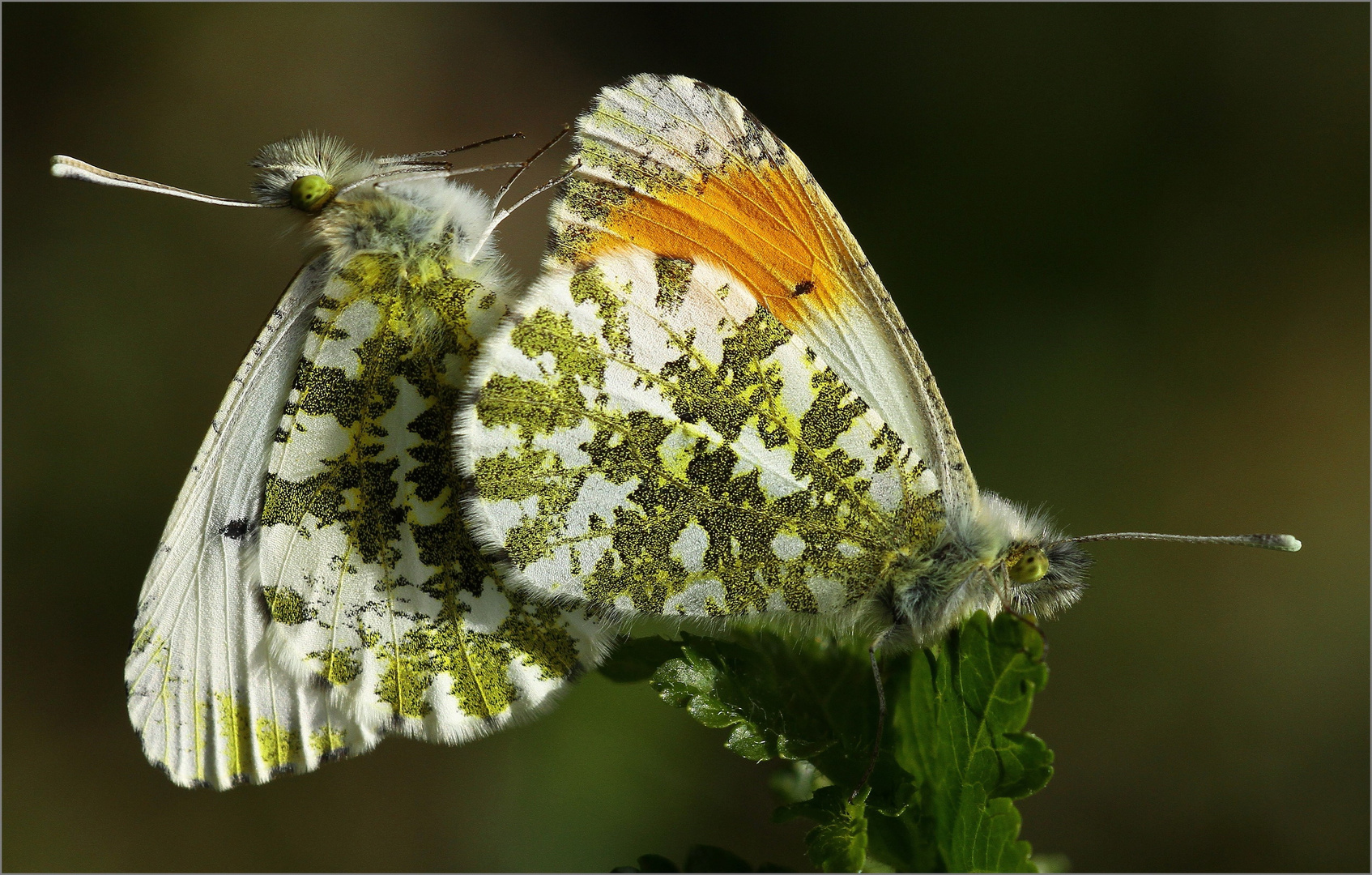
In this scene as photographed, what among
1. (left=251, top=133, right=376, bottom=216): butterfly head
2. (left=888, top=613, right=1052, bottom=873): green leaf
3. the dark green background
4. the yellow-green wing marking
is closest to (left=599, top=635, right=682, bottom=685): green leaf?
the yellow-green wing marking

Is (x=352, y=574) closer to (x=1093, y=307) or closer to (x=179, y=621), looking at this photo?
(x=179, y=621)

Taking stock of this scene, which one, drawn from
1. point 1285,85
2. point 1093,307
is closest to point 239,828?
point 1093,307

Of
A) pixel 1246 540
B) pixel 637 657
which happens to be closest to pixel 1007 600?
pixel 1246 540

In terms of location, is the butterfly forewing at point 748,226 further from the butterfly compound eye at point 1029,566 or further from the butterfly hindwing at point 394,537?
the butterfly hindwing at point 394,537

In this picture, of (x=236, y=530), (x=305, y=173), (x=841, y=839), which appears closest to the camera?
(x=841, y=839)

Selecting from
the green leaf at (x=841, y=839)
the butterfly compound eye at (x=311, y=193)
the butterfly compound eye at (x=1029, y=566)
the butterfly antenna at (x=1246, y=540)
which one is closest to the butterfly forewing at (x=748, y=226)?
the butterfly compound eye at (x=1029, y=566)

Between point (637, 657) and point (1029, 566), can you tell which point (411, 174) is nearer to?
point (637, 657)
